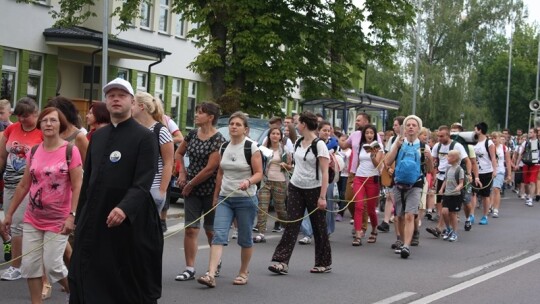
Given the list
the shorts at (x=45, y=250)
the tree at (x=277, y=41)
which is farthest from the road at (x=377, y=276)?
the tree at (x=277, y=41)

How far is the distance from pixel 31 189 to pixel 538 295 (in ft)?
17.1

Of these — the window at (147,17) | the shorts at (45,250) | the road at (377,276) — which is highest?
the window at (147,17)

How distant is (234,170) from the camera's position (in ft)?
33.1

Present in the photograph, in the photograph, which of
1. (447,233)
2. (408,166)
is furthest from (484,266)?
(447,233)

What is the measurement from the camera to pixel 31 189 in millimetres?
8016

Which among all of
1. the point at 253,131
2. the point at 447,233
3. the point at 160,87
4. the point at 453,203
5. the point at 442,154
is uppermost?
the point at 160,87

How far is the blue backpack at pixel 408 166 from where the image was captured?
44.5 ft

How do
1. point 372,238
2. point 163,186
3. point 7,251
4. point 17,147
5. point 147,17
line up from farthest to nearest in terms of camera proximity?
point 147,17
point 372,238
point 7,251
point 17,147
point 163,186

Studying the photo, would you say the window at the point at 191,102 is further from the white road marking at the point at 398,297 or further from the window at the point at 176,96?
the white road marking at the point at 398,297

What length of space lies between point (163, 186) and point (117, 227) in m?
2.66

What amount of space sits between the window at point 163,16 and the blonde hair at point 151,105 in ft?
110

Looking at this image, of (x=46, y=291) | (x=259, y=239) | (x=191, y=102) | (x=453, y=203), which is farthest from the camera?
(x=191, y=102)

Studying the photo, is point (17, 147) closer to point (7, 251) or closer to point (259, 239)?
point (7, 251)

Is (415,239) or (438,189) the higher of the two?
(438,189)
